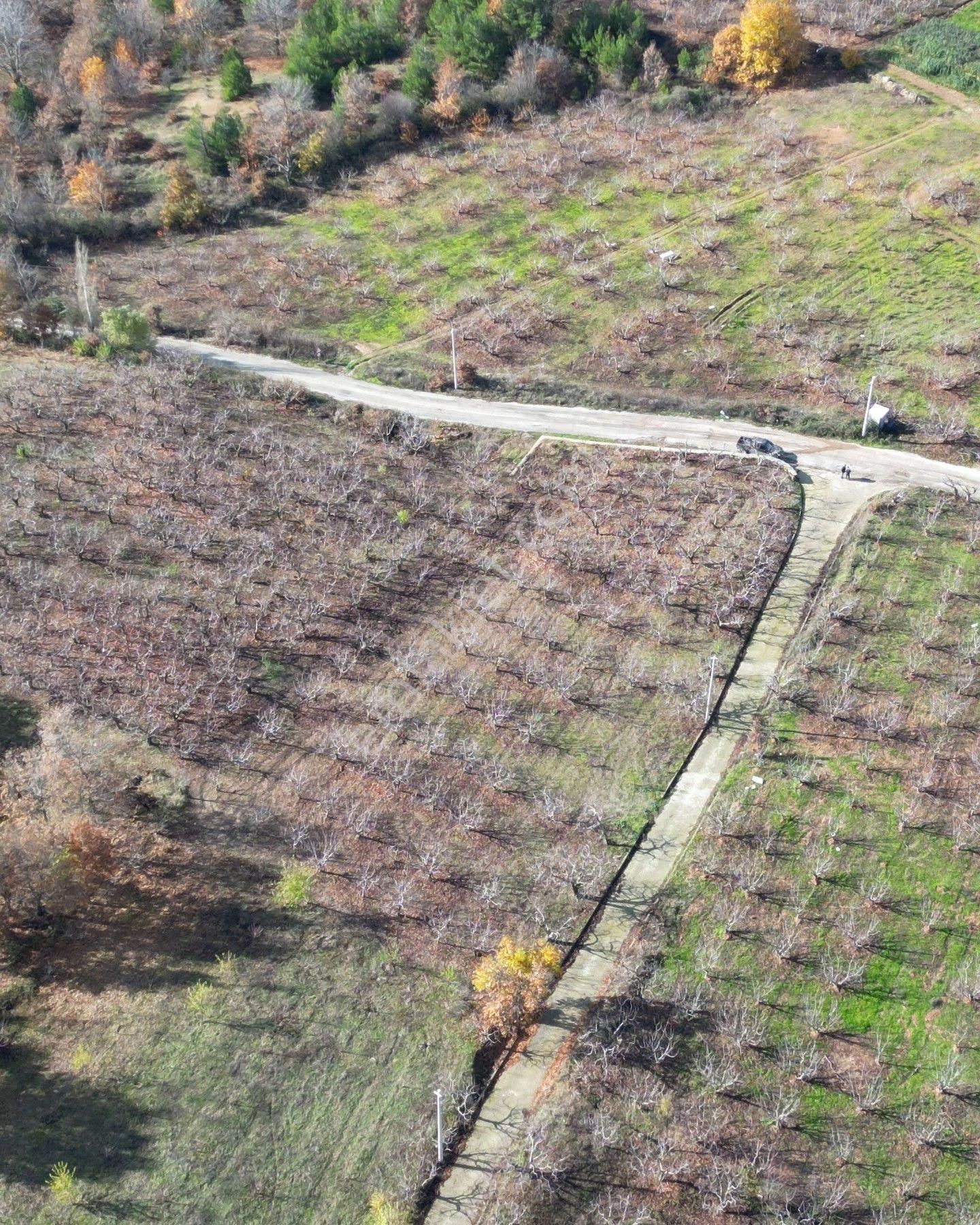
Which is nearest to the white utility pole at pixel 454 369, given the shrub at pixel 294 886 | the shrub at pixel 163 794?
the shrub at pixel 163 794

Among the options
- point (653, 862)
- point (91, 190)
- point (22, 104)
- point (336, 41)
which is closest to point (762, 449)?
point (653, 862)

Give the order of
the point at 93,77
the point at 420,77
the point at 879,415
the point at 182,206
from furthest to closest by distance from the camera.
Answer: the point at 93,77
the point at 420,77
the point at 182,206
the point at 879,415

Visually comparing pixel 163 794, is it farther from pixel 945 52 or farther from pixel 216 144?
pixel 945 52

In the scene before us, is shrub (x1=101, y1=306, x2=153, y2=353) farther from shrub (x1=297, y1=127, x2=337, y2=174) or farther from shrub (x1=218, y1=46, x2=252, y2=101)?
shrub (x1=218, y1=46, x2=252, y2=101)

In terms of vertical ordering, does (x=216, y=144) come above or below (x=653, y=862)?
above

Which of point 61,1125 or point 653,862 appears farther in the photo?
point 653,862

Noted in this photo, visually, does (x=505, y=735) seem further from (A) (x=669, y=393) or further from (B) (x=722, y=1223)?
(A) (x=669, y=393)

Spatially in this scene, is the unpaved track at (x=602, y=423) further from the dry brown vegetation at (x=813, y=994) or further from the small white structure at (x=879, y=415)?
the dry brown vegetation at (x=813, y=994)
